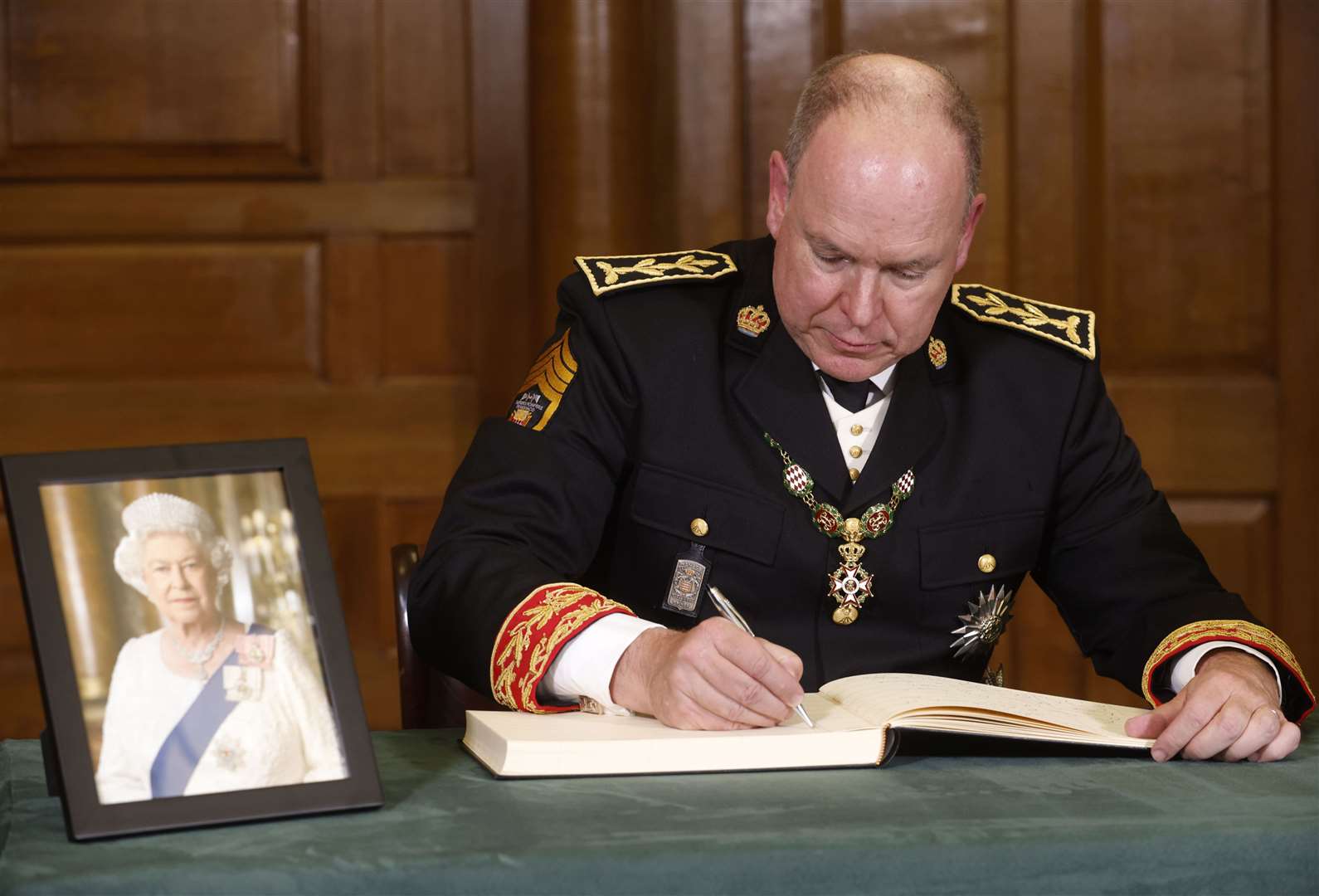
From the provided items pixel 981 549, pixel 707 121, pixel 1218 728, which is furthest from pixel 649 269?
pixel 707 121

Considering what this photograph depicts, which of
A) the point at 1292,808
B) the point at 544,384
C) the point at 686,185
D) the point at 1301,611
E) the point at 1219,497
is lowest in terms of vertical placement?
the point at 1301,611

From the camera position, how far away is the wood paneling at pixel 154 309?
3162 millimetres

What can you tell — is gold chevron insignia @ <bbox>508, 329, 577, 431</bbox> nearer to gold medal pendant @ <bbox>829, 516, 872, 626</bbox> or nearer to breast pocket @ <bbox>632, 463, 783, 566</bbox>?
breast pocket @ <bbox>632, 463, 783, 566</bbox>

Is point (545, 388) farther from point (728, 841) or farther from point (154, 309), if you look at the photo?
point (154, 309)

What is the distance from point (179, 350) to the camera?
10.5 ft

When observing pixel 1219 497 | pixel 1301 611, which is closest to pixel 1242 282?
pixel 1219 497

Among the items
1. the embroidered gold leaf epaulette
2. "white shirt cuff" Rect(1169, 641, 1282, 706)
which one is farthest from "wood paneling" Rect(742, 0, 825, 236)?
the embroidered gold leaf epaulette

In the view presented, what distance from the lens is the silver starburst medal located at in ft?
5.52

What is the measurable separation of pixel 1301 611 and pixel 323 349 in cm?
220

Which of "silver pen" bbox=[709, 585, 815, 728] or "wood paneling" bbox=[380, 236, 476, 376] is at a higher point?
"wood paneling" bbox=[380, 236, 476, 376]

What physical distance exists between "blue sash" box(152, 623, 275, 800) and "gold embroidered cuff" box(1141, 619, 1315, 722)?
3.09 feet

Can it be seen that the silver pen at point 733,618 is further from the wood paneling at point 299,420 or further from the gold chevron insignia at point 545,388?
the wood paneling at point 299,420

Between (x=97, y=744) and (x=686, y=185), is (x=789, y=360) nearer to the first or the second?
(x=97, y=744)

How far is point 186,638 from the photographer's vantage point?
928 millimetres
